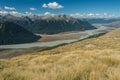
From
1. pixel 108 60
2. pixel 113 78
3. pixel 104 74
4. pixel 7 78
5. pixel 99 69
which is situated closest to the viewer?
pixel 113 78

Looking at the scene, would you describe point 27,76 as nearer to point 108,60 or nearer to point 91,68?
point 91,68

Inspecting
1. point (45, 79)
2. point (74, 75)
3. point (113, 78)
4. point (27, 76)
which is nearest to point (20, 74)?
point (27, 76)

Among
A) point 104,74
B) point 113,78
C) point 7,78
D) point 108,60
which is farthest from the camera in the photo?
point 108,60

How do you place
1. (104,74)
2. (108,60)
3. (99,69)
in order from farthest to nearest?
(108,60)
(99,69)
(104,74)

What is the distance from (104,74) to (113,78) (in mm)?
964

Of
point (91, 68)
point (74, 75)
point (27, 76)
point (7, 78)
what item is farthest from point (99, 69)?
point (7, 78)

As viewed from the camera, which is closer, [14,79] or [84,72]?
[14,79]

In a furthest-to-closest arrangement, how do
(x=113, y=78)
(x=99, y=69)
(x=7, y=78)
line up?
(x=99, y=69), (x=7, y=78), (x=113, y=78)

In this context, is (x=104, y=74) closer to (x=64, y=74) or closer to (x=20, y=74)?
(x=64, y=74)

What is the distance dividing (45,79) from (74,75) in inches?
38.8

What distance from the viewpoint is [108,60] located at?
11227 mm

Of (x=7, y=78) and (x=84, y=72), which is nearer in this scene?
(x=7, y=78)

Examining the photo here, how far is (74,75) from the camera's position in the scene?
23.5 ft

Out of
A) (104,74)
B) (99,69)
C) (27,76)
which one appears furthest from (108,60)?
(27,76)
